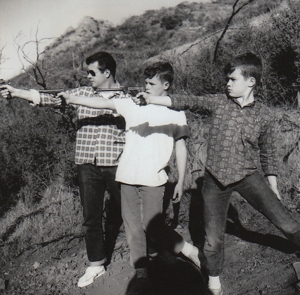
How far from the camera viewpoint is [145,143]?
116 inches

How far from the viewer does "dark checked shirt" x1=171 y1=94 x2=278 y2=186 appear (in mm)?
2734

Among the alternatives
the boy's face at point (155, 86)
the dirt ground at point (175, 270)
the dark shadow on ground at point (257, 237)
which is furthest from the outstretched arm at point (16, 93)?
the dark shadow on ground at point (257, 237)

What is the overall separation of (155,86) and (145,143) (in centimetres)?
50

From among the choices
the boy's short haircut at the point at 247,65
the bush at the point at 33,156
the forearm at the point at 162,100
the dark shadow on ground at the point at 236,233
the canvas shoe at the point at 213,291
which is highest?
the boy's short haircut at the point at 247,65

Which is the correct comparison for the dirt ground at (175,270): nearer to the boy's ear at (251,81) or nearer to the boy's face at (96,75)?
the boy's ear at (251,81)

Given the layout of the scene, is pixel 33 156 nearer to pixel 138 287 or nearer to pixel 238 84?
pixel 138 287

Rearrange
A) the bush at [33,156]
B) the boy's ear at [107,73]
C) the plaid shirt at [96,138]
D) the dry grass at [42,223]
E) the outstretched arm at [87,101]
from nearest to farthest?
the outstretched arm at [87,101]
the plaid shirt at [96,138]
the boy's ear at [107,73]
the dry grass at [42,223]
the bush at [33,156]

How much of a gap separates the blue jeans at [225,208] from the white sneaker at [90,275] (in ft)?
4.03

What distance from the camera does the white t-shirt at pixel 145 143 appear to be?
9.59ft

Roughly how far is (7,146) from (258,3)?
69.4 ft

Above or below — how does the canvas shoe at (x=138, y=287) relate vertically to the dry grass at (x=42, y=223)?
above

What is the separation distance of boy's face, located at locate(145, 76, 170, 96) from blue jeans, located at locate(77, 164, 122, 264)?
82cm

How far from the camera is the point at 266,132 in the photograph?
9.20 ft

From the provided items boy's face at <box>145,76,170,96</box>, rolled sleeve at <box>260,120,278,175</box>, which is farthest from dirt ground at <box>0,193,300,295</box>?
boy's face at <box>145,76,170,96</box>
